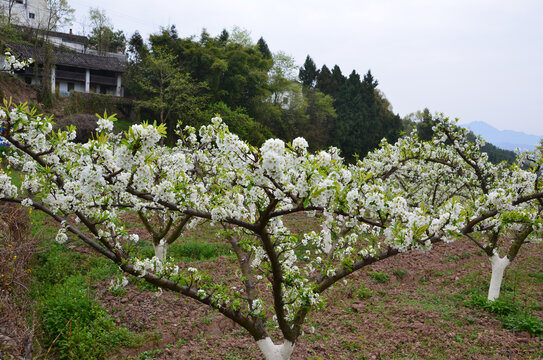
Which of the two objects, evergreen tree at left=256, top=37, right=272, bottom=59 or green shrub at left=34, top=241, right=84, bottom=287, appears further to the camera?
evergreen tree at left=256, top=37, right=272, bottom=59

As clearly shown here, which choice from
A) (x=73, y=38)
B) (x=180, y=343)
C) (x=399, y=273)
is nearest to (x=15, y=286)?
(x=180, y=343)

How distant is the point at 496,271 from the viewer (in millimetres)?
8070

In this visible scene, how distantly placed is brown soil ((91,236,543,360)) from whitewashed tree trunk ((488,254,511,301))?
0.66 meters

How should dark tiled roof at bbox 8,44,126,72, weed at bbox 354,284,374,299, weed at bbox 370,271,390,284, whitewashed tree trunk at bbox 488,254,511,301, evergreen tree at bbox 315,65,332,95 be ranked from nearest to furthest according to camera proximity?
1. whitewashed tree trunk at bbox 488,254,511,301
2. weed at bbox 354,284,374,299
3. weed at bbox 370,271,390,284
4. dark tiled roof at bbox 8,44,126,72
5. evergreen tree at bbox 315,65,332,95

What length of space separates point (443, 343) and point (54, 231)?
1075 centimetres

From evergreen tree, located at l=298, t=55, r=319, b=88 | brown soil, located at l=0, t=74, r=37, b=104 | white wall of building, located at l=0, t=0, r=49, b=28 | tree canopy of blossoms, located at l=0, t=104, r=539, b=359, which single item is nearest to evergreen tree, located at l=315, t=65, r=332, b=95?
evergreen tree, located at l=298, t=55, r=319, b=88

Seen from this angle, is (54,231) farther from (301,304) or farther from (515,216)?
(515,216)

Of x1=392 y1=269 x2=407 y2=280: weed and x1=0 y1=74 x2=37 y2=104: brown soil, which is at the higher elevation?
x1=0 y1=74 x2=37 y2=104: brown soil

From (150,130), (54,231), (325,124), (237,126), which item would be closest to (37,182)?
(150,130)

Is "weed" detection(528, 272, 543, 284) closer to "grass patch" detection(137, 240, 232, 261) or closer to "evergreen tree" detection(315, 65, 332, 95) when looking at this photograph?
"grass patch" detection(137, 240, 232, 261)

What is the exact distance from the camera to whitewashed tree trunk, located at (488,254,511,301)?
315 inches

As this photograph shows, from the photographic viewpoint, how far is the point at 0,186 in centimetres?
382

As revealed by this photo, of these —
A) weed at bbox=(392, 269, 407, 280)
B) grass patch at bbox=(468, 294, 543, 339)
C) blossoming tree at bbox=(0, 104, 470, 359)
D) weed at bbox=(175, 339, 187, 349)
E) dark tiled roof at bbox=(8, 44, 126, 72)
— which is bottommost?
weed at bbox=(175, 339, 187, 349)

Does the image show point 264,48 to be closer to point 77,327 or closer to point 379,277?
point 379,277
